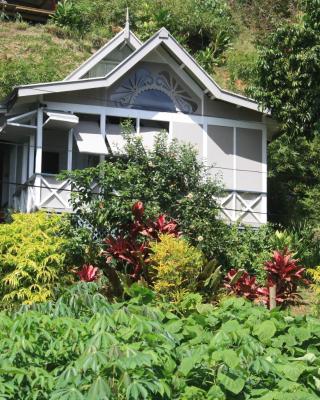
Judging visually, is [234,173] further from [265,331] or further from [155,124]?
[265,331]

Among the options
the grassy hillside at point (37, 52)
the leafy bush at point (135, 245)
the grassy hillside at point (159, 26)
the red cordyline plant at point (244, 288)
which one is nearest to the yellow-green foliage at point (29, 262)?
the leafy bush at point (135, 245)

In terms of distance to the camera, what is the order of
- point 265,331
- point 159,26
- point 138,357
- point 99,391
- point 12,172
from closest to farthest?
1. point 99,391
2. point 138,357
3. point 265,331
4. point 12,172
5. point 159,26

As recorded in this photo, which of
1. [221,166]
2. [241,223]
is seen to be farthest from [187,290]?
[221,166]

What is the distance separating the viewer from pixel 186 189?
16.2 meters

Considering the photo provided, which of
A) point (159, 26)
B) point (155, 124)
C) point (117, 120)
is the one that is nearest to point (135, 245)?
point (117, 120)

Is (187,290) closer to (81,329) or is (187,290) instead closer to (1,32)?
(81,329)

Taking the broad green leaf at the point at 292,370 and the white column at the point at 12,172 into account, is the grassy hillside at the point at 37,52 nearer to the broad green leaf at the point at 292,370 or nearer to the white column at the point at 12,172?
the white column at the point at 12,172

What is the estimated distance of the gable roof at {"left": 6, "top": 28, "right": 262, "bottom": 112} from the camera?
17594mm

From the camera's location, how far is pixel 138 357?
5.27 meters

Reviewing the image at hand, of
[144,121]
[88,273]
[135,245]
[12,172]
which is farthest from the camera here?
[12,172]

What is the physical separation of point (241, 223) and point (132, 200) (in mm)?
3858

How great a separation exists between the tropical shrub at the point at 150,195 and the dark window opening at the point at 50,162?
12.7 ft

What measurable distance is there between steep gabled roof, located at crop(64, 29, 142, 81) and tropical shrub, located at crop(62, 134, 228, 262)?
3.57 meters

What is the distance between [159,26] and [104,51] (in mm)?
14386
